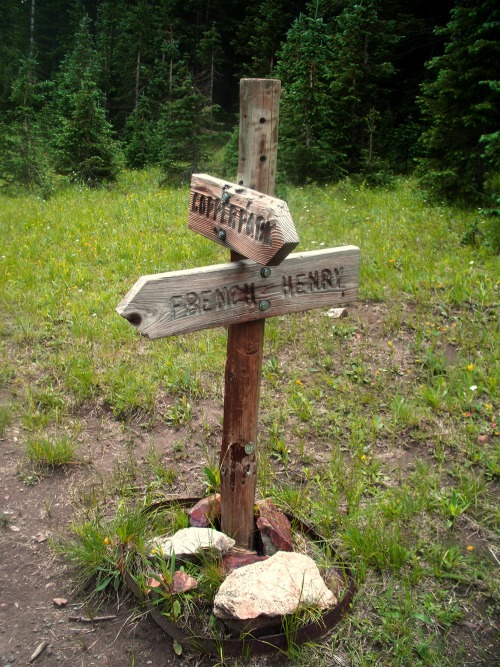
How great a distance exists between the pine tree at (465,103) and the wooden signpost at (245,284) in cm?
662

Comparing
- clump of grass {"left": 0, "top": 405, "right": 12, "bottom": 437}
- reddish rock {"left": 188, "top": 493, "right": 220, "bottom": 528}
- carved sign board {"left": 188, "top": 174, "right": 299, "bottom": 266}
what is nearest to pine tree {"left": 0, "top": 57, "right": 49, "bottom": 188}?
clump of grass {"left": 0, "top": 405, "right": 12, "bottom": 437}

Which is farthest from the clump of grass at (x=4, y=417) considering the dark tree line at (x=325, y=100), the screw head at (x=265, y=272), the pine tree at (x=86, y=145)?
the pine tree at (x=86, y=145)

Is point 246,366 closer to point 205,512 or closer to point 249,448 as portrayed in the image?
point 249,448

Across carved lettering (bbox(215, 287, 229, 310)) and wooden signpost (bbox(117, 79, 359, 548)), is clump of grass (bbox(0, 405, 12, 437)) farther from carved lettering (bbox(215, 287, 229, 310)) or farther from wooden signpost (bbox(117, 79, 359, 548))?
carved lettering (bbox(215, 287, 229, 310))

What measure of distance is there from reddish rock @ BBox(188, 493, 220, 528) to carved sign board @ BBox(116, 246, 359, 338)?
50.3 inches

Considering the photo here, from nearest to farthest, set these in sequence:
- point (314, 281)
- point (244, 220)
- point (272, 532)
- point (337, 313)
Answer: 1. point (244, 220)
2. point (314, 281)
3. point (272, 532)
4. point (337, 313)

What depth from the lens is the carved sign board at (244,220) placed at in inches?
89.3

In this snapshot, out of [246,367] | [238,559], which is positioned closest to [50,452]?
[238,559]

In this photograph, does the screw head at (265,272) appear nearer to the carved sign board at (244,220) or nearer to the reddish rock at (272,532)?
the carved sign board at (244,220)

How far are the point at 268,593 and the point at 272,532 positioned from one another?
478mm

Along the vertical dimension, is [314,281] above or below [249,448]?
above

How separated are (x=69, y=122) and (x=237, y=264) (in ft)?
39.4

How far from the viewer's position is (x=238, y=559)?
3.18 m

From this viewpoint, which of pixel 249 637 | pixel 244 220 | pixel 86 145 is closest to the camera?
pixel 244 220
